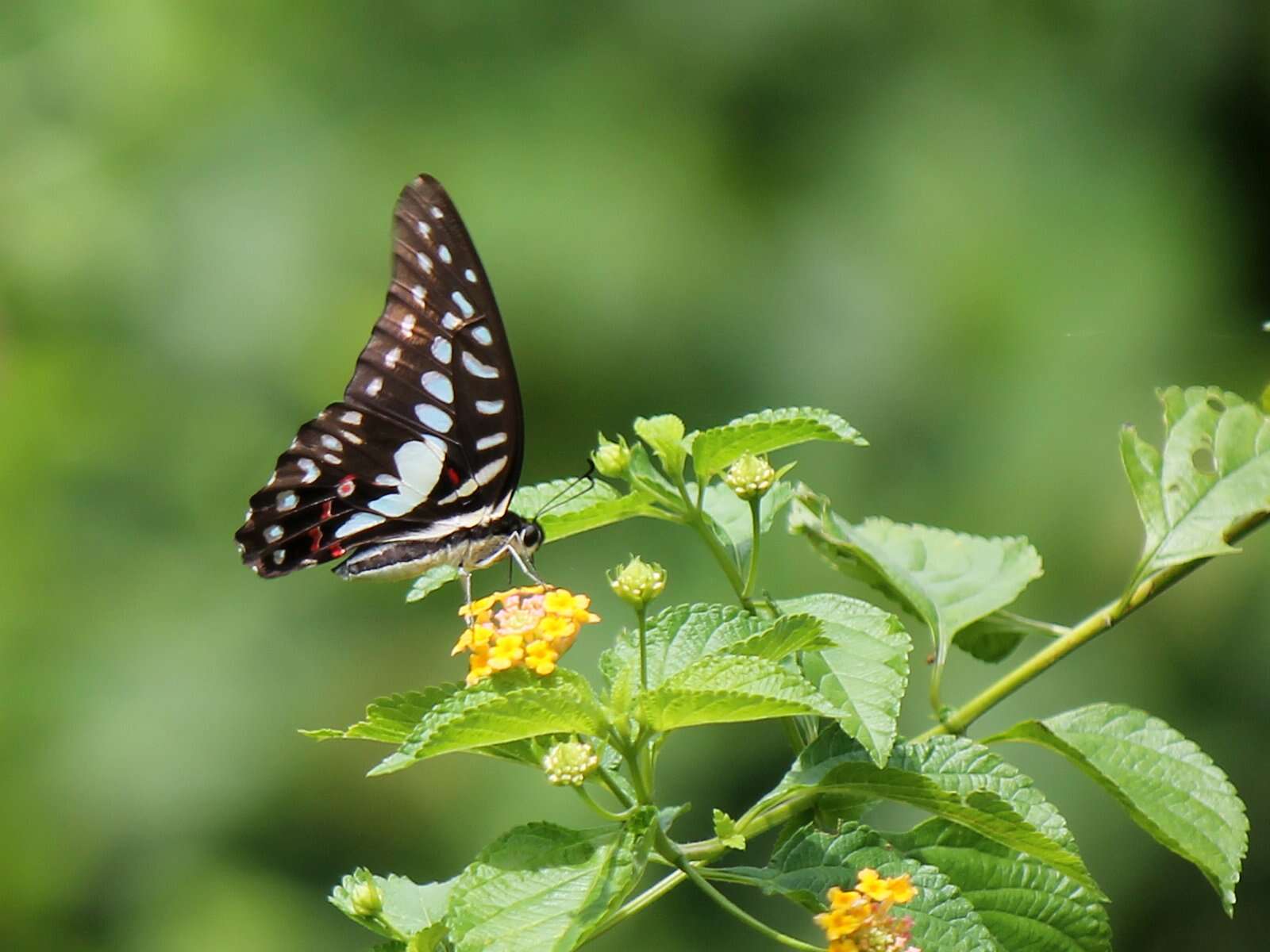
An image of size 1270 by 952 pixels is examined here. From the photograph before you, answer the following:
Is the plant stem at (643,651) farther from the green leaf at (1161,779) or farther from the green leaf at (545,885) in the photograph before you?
the green leaf at (1161,779)

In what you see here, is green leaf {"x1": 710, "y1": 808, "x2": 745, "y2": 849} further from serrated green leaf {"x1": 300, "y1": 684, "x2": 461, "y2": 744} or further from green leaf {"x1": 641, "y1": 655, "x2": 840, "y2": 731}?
serrated green leaf {"x1": 300, "y1": 684, "x2": 461, "y2": 744}

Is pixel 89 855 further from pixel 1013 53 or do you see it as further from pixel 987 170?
pixel 1013 53

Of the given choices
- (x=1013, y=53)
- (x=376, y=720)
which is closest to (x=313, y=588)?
(x=1013, y=53)

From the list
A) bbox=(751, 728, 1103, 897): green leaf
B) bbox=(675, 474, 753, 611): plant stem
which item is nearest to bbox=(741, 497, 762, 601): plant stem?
bbox=(675, 474, 753, 611): plant stem

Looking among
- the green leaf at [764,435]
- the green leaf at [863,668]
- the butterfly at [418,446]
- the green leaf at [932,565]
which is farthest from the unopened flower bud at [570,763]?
the butterfly at [418,446]

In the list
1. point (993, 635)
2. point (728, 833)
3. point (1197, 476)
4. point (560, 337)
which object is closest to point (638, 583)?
point (728, 833)

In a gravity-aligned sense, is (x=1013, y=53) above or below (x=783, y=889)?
above
